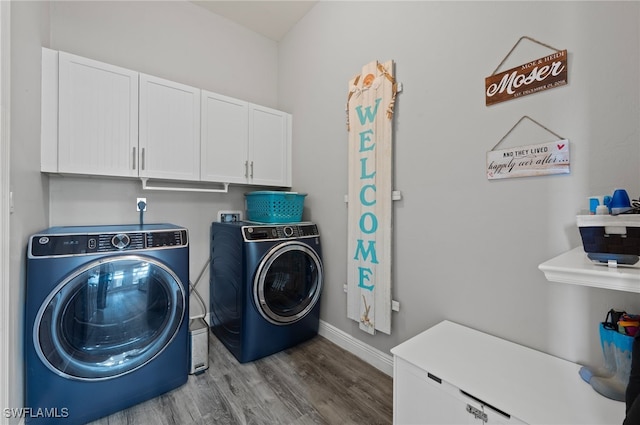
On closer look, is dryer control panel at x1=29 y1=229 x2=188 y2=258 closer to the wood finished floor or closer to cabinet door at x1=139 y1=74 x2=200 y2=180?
cabinet door at x1=139 y1=74 x2=200 y2=180

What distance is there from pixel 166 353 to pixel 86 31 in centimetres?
236

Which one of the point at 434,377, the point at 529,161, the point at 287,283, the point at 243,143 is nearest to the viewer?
the point at 434,377

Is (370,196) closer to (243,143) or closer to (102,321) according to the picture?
(243,143)

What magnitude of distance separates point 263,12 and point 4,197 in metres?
2.46

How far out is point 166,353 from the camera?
5.32 ft

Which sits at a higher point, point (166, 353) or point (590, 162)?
point (590, 162)

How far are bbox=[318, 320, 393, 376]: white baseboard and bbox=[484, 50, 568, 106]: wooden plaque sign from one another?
1.70 m

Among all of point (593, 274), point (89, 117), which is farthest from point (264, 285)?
point (593, 274)

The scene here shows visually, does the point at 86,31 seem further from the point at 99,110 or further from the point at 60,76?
the point at 99,110

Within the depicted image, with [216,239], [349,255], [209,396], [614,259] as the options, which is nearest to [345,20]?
[349,255]

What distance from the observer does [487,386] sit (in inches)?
37.9

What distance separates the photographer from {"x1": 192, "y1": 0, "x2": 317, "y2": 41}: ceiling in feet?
7.97

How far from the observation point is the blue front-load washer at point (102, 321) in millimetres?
1292

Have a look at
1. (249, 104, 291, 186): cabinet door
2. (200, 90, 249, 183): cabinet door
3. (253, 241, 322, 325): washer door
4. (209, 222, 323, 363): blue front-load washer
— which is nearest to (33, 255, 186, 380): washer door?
(209, 222, 323, 363): blue front-load washer
